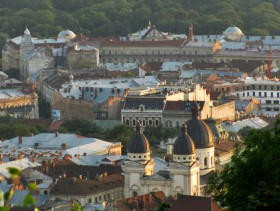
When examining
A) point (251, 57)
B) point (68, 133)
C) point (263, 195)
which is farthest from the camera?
point (251, 57)

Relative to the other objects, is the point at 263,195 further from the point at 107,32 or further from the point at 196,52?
the point at 107,32

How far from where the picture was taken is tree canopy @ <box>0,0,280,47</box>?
394 ft

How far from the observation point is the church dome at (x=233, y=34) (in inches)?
4368

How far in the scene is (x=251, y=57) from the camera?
100500 millimetres

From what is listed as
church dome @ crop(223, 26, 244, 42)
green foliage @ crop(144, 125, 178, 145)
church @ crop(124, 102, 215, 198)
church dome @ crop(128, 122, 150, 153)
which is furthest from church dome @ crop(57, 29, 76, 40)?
church dome @ crop(128, 122, 150, 153)

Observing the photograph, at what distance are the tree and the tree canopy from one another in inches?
3367

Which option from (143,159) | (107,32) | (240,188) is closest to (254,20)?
(107,32)

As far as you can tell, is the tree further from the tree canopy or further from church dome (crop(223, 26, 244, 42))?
the tree canopy

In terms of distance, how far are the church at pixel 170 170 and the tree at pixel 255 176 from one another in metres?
18.2

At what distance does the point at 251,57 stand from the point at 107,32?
2300cm

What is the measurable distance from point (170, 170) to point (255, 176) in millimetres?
20463

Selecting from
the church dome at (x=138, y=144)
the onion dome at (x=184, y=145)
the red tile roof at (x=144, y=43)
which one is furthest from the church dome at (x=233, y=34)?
the onion dome at (x=184, y=145)

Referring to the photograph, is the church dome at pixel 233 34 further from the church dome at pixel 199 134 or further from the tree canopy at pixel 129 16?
the church dome at pixel 199 134

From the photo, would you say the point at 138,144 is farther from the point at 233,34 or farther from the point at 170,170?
the point at 233,34
